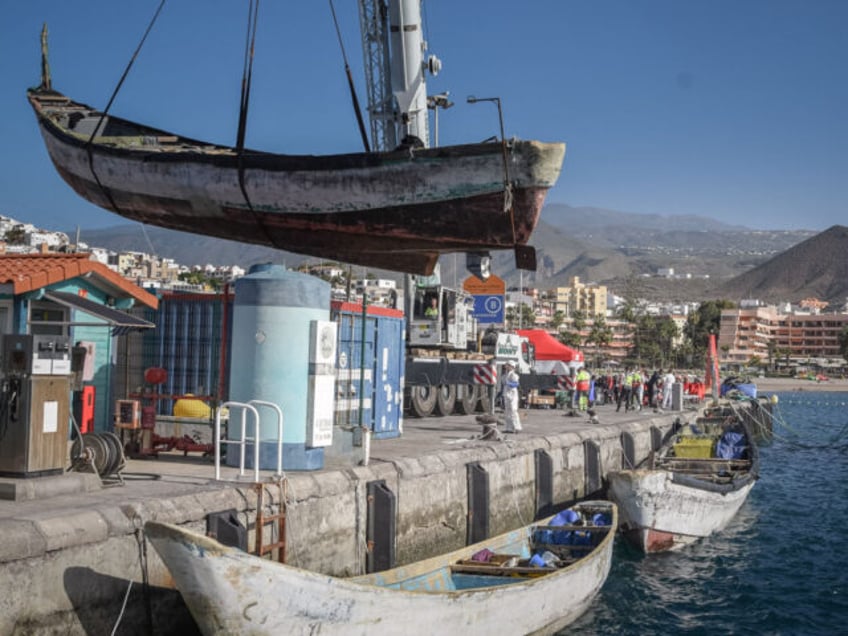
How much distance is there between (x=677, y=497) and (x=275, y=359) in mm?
10061

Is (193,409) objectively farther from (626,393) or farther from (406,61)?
(626,393)

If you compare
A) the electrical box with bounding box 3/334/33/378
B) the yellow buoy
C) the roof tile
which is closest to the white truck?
the yellow buoy

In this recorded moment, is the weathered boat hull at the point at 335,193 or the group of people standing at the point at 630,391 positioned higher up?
the weathered boat hull at the point at 335,193

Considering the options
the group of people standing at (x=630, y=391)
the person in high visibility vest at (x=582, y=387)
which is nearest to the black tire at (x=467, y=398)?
the group of people standing at (x=630, y=391)

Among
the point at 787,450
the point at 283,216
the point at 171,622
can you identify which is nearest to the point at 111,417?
the point at 283,216

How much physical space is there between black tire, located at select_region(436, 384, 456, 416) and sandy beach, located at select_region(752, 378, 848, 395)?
127 m

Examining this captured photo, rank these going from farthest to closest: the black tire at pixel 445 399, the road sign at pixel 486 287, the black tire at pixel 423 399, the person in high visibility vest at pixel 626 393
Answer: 1. the person in high visibility vest at pixel 626 393
2. the road sign at pixel 486 287
3. the black tire at pixel 445 399
4. the black tire at pixel 423 399

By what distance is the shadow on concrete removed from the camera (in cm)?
866

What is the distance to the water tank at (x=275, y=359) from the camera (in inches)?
517

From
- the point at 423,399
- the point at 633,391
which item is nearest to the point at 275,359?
the point at 423,399

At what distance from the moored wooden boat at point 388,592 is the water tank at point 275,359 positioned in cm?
260

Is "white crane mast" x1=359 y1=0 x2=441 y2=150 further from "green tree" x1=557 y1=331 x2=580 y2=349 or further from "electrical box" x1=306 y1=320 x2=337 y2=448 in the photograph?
"green tree" x1=557 y1=331 x2=580 y2=349

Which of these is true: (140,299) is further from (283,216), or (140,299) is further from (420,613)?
(420,613)

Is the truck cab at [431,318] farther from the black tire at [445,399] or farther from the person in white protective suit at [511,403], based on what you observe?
the person in white protective suit at [511,403]
